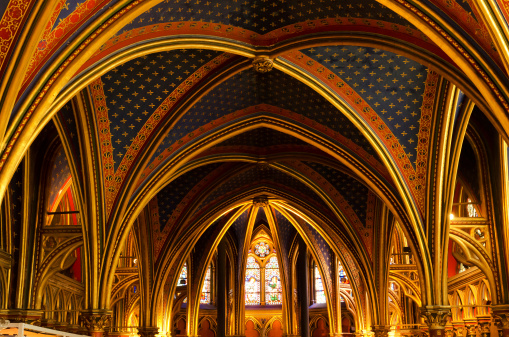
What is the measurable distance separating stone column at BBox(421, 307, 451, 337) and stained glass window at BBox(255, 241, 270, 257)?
712 inches

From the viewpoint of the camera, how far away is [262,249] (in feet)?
107

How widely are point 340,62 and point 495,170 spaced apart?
16.8 feet

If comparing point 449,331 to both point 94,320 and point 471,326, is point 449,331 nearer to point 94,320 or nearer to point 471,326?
point 471,326

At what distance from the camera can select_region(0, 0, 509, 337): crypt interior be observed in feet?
31.8

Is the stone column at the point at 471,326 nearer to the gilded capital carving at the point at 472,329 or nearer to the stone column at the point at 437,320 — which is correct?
the gilded capital carving at the point at 472,329

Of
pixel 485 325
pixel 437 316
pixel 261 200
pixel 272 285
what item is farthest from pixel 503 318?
pixel 272 285

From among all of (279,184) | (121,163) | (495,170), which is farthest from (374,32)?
(279,184)

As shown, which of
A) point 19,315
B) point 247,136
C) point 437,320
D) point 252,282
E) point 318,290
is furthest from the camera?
point 252,282

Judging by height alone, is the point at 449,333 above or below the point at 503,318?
below

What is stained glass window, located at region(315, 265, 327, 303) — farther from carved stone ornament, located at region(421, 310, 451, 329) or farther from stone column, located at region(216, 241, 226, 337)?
carved stone ornament, located at region(421, 310, 451, 329)

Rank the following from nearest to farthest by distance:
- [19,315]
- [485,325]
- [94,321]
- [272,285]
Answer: [94,321] → [19,315] → [485,325] → [272,285]

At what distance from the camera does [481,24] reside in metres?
9.33

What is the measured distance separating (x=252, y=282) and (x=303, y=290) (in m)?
4.97

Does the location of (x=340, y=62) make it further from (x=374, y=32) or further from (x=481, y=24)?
(x=481, y=24)
